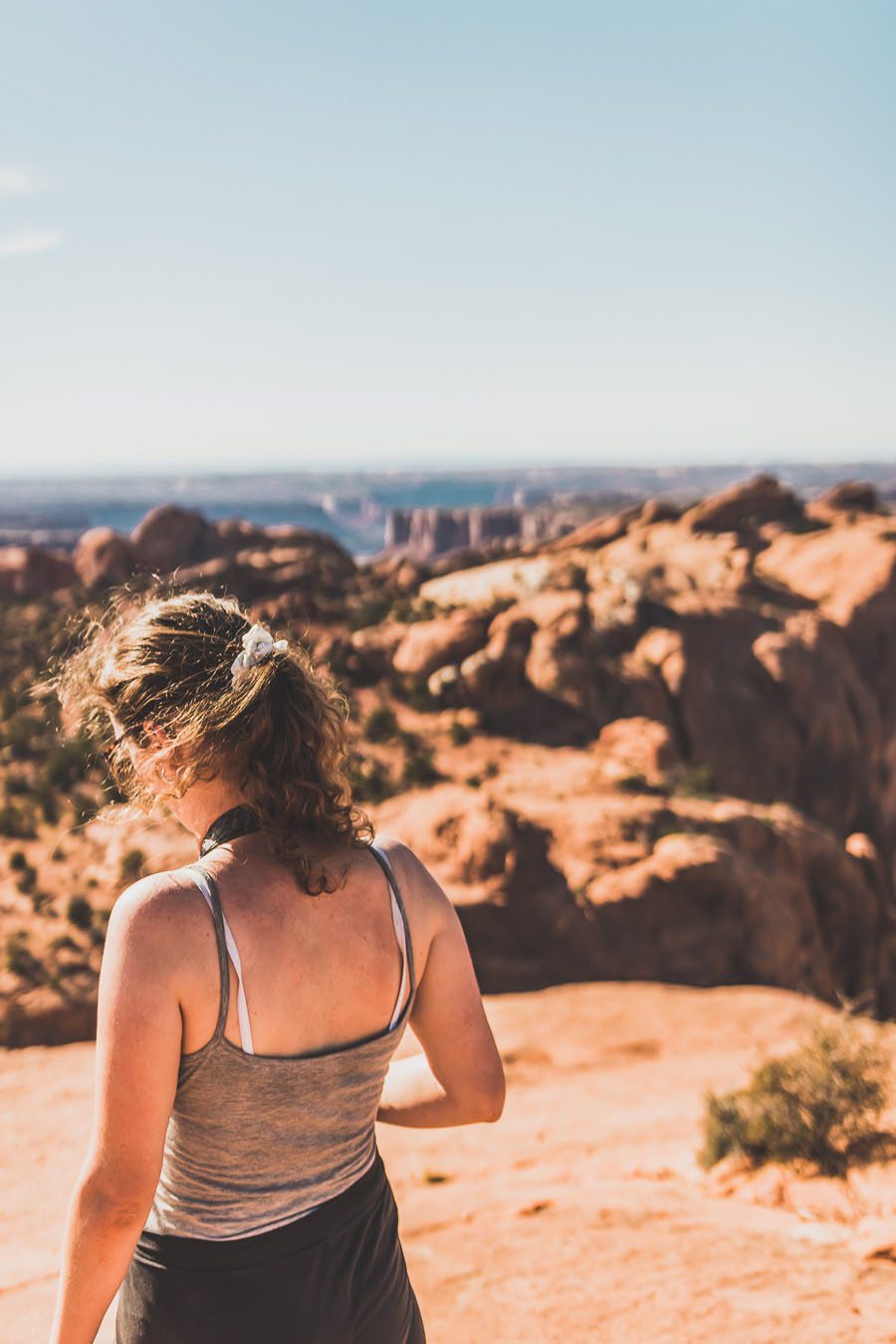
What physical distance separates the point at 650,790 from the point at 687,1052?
22.5ft

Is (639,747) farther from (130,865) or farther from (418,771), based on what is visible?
(130,865)

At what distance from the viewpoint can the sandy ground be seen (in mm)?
4422

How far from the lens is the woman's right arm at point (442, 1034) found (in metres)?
1.99

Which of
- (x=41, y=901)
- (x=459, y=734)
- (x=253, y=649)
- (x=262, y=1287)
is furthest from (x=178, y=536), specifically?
(x=262, y=1287)

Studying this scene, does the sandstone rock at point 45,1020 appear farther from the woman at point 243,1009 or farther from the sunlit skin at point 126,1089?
the sunlit skin at point 126,1089

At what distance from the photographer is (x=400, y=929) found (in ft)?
6.29

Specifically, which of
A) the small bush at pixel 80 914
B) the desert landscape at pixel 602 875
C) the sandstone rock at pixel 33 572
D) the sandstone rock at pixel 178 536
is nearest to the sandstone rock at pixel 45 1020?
the desert landscape at pixel 602 875

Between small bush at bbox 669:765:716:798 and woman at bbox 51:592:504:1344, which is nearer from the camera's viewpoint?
woman at bbox 51:592:504:1344

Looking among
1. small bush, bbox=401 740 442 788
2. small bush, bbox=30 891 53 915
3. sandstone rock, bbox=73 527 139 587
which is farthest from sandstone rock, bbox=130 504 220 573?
small bush, bbox=30 891 53 915

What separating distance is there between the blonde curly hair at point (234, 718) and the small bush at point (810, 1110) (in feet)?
18.7

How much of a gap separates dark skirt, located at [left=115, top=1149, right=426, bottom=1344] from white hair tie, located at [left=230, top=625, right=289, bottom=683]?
107 cm

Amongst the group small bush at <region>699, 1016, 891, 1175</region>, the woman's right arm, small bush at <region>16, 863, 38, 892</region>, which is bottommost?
small bush at <region>16, 863, 38, 892</region>

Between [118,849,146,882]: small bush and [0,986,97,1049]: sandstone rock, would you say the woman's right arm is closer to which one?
[0,986,97,1049]: sandstone rock

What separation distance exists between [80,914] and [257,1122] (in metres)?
12.5
